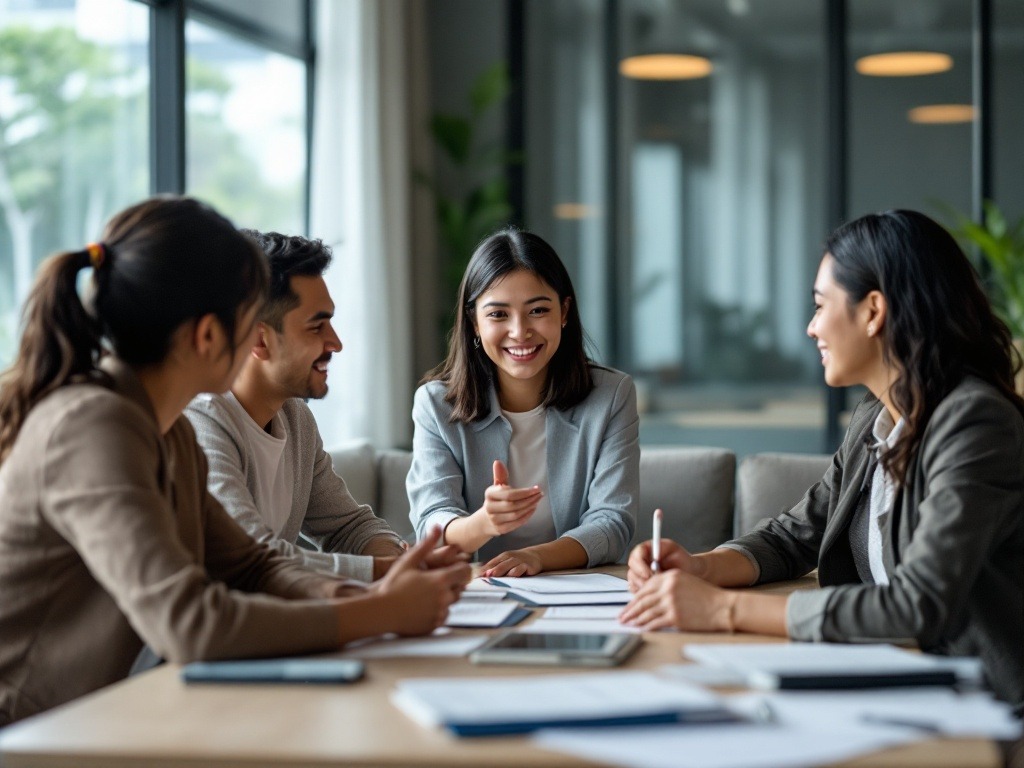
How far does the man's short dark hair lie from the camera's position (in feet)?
7.54

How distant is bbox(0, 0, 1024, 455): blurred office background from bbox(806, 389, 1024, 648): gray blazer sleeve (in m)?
3.46

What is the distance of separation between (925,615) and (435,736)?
769 mm

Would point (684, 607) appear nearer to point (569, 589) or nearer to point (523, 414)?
point (569, 589)

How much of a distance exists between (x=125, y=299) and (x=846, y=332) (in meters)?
1.12

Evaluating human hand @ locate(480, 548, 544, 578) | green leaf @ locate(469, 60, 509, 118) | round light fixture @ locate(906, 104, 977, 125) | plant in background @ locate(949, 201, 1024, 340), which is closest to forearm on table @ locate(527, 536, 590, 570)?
human hand @ locate(480, 548, 544, 578)

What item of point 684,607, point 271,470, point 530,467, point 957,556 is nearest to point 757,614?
point 684,607

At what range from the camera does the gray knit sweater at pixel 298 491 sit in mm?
2127

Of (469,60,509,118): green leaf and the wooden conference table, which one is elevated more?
(469,60,509,118): green leaf

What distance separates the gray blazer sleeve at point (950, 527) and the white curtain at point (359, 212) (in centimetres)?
349

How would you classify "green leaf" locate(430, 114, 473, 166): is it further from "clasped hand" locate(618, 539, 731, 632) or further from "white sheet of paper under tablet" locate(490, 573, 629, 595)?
"clasped hand" locate(618, 539, 731, 632)

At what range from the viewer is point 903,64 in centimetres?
577

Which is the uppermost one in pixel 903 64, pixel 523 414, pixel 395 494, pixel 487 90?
pixel 903 64

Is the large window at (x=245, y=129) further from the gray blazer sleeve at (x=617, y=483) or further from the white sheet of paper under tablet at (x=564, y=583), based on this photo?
the white sheet of paper under tablet at (x=564, y=583)

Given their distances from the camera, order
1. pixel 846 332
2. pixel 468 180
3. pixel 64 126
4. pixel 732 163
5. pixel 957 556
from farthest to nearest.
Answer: pixel 468 180 → pixel 732 163 → pixel 64 126 → pixel 846 332 → pixel 957 556
